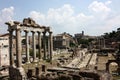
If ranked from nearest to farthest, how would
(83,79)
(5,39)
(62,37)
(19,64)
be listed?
(83,79) < (19,64) < (5,39) < (62,37)

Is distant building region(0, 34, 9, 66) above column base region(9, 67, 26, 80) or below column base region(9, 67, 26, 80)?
above

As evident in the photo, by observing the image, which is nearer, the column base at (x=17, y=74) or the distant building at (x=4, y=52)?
the column base at (x=17, y=74)

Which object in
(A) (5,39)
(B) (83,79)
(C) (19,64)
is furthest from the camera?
(A) (5,39)

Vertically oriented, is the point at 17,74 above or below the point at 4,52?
below

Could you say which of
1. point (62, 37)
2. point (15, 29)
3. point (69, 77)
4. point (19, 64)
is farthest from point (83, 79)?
point (62, 37)

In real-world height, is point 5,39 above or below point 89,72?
above

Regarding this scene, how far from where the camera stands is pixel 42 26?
94.8 feet

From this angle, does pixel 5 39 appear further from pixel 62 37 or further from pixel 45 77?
pixel 62 37

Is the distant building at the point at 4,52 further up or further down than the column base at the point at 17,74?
further up

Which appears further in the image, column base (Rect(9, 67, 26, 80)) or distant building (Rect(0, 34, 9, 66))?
distant building (Rect(0, 34, 9, 66))

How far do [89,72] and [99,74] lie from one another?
1.07 m

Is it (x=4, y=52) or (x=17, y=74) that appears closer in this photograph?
(x=17, y=74)

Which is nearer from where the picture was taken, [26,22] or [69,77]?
[69,77]

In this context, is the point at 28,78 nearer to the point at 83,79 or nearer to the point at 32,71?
the point at 32,71
